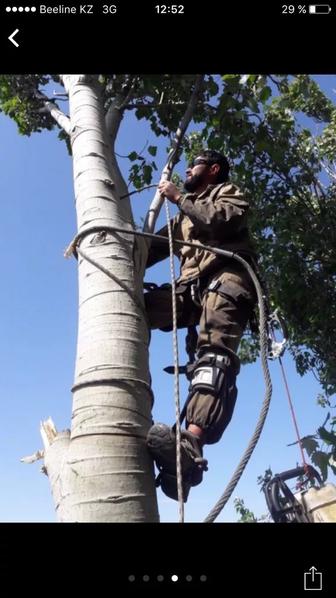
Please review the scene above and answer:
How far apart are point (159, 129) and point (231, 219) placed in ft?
7.03

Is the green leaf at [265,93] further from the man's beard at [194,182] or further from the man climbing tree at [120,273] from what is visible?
the man's beard at [194,182]

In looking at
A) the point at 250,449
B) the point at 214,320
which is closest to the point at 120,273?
the point at 214,320

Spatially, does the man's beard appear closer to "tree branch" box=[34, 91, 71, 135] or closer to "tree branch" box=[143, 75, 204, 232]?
"tree branch" box=[143, 75, 204, 232]

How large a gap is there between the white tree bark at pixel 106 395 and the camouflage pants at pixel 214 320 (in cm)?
32

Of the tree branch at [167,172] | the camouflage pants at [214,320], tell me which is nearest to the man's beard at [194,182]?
the tree branch at [167,172]

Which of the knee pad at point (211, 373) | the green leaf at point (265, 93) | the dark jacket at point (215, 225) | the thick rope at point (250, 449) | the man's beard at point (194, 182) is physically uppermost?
the green leaf at point (265, 93)

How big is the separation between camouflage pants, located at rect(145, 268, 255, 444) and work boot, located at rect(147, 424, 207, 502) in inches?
5.8

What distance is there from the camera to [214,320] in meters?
2.18

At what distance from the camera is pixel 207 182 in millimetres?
3104

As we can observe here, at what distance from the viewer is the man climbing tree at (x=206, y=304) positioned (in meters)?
1.71

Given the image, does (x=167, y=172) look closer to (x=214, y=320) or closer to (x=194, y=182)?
(x=194, y=182)
